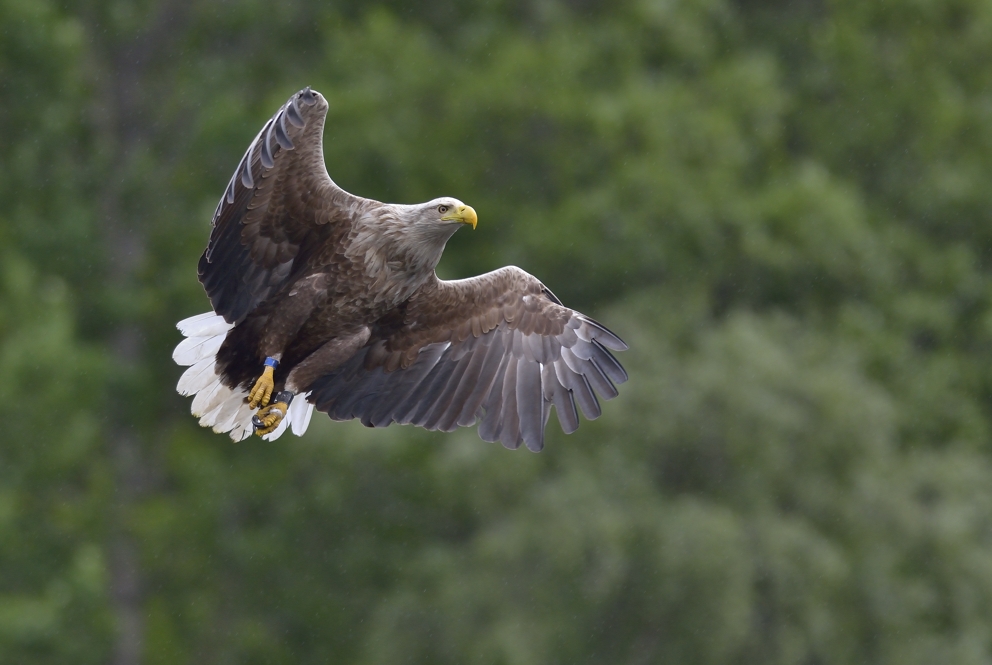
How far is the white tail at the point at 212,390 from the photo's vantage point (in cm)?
807

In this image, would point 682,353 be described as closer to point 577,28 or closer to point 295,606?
point 295,606

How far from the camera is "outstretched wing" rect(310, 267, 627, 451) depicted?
26.7 ft

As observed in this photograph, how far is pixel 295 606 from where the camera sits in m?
20.8

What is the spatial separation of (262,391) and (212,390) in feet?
1.88

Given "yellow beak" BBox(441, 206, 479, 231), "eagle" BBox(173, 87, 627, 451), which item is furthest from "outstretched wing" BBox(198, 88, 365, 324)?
"yellow beak" BBox(441, 206, 479, 231)

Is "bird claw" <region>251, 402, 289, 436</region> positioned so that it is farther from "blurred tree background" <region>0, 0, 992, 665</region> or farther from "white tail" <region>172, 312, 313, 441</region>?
"blurred tree background" <region>0, 0, 992, 665</region>

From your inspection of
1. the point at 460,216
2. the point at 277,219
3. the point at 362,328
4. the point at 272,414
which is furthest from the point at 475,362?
the point at 277,219

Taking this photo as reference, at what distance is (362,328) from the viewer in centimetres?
793

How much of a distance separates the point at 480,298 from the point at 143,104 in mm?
18063

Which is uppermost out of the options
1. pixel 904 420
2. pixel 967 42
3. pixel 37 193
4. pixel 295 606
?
pixel 967 42

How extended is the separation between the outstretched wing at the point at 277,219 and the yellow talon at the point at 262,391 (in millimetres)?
305

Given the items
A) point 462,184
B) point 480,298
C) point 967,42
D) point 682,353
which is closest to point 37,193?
point 462,184

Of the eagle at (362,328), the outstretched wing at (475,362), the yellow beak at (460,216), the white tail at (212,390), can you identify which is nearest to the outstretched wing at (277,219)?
the eagle at (362,328)

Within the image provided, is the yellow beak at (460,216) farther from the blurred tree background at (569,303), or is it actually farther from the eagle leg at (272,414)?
the blurred tree background at (569,303)
